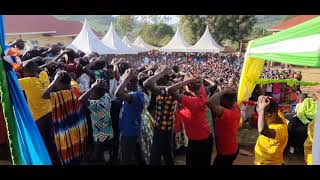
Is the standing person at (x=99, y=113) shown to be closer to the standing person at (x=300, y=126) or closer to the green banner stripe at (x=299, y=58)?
the green banner stripe at (x=299, y=58)

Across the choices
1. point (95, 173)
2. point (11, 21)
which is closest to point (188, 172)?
point (95, 173)

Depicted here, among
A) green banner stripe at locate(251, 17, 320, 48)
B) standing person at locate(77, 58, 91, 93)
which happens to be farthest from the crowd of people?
standing person at locate(77, 58, 91, 93)

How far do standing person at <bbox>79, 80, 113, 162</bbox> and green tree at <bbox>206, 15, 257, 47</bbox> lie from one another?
3367 centimetres

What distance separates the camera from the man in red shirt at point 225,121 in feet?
13.2

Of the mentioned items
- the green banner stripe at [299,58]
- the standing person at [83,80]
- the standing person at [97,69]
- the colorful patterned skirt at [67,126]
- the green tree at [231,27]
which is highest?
the green tree at [231,27]

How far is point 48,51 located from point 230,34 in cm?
3196

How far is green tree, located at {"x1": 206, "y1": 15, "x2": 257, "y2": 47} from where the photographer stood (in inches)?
1486

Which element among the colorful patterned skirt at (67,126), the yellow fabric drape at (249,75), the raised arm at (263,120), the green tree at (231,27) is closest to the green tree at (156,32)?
the green tree at (231,27)

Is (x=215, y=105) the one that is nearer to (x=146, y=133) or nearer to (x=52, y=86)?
(x=146, y=133)

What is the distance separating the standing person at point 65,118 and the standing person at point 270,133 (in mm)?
1989

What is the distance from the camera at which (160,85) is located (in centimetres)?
471

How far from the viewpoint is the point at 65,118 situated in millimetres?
4348

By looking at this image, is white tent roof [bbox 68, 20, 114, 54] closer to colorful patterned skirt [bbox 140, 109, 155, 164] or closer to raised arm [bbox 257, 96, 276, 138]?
colorful patterned skirt [bbox 140, 109, 155, 164]

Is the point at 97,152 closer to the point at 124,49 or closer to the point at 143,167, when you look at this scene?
→ the point at 143,167
